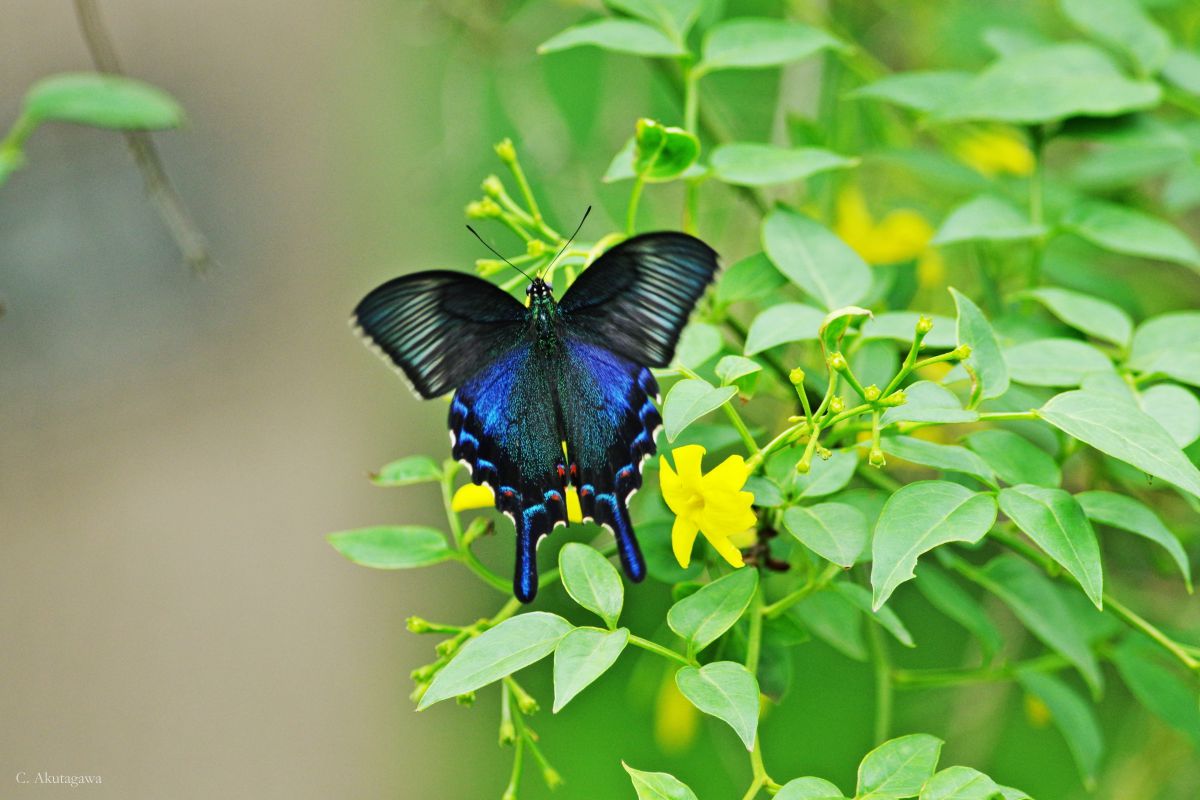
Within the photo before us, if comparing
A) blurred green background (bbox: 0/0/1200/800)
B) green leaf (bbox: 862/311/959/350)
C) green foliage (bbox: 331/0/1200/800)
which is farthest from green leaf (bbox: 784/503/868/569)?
blurred green background (bbox: 0/0/1200/800)

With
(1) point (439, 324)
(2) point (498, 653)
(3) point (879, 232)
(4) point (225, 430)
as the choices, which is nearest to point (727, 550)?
(2) point (498, 653)

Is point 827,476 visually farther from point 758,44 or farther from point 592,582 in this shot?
point 758,44

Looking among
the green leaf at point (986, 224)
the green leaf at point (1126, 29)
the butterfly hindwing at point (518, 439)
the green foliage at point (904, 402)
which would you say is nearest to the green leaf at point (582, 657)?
the green foliage at point (904, 402)

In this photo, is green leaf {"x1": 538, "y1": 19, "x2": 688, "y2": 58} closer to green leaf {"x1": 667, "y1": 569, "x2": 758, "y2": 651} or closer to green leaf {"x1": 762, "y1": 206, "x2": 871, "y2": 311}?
green leaf {"x1": 762, "y1": 206, "x2": 871, "y2": 311}

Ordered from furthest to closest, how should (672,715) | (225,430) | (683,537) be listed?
(225,430) < (672,715) < (683,537)

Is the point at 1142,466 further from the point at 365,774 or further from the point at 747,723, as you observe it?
the point at 365,774

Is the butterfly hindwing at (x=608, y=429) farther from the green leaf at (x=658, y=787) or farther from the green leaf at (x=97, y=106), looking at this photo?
the green leaf at (x=97, y=106)

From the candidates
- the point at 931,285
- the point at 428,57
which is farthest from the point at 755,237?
the point at 428,57
